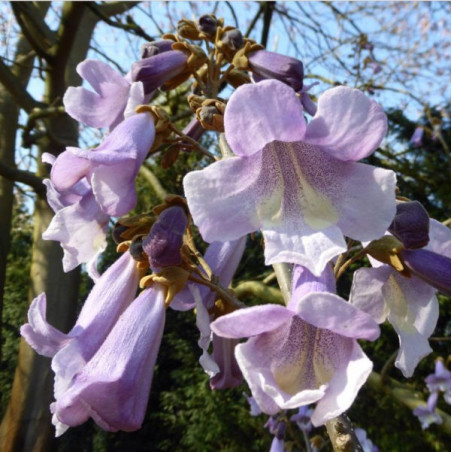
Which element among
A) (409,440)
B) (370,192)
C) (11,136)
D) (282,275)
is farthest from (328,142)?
(409,440)

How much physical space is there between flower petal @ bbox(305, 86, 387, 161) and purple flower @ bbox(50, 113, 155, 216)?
0.21 meters

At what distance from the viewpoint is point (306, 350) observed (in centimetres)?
54

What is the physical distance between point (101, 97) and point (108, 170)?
0.19 metres

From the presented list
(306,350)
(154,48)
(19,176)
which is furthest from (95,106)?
(19,176)

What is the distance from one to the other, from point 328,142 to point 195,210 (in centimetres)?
16

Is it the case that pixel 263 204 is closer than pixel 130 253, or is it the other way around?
pixel 263 204

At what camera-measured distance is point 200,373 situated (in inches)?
197

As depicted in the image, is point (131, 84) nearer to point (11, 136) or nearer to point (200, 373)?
point (11, 136)

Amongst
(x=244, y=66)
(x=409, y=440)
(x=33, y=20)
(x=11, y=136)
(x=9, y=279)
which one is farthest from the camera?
(x=9, y=279)

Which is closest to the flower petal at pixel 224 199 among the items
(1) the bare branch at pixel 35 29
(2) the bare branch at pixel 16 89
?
(2) the bare branch at pixel 16 89

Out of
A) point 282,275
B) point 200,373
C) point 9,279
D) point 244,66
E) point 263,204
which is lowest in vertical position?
point 200,373

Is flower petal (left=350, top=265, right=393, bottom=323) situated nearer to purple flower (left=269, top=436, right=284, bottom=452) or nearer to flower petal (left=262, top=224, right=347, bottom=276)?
flower petal (left=262, top=224, right=347, bottom=276)

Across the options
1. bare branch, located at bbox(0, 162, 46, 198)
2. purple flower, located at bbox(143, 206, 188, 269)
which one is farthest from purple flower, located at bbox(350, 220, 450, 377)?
bare branch, located at bbox(0, 162, 46, 198)

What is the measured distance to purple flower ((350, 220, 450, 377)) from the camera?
25.0 inches
